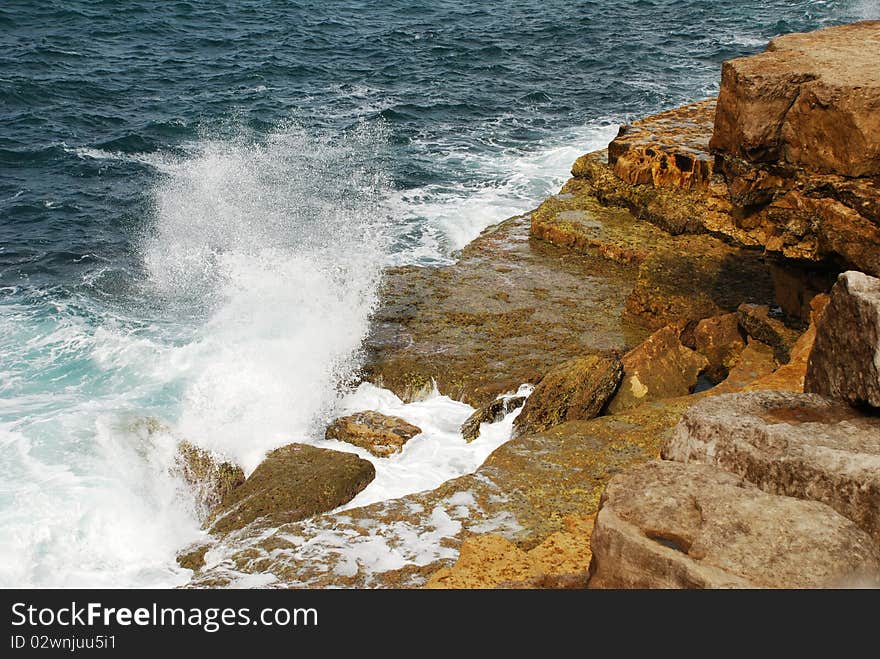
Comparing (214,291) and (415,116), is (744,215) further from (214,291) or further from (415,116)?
(415,116)

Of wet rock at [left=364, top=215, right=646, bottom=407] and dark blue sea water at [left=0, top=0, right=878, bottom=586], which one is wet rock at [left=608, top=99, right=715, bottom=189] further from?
dark blue sea water at [left=0, top=0, right=878, bottom=586]

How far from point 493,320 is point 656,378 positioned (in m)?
3.27

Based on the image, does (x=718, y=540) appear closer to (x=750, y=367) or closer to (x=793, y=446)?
(x=793, y=446)

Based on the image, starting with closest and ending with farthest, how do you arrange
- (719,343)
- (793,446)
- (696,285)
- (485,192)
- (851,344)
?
(793,446) → (851,344) → (719,343) → (696,285) → (485,192)

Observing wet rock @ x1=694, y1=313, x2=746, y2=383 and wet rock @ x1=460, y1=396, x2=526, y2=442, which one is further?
wet rock @ x1=694, y1=313, x2=746, y2=383

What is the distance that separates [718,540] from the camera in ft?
15.4

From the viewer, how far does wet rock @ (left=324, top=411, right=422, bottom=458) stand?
10914 millimetres

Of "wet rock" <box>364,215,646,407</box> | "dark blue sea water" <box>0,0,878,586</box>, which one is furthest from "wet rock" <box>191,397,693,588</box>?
"wet rock" <box>364,215,646,407</box>

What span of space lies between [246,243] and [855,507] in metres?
13.8

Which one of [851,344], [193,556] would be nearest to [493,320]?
[193,556]

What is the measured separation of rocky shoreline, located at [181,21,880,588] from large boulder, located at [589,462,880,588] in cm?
1


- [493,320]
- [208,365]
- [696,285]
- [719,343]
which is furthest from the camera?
[493,320]

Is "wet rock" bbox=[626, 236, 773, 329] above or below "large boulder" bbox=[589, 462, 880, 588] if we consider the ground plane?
below

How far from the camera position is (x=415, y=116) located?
25.3 metres
